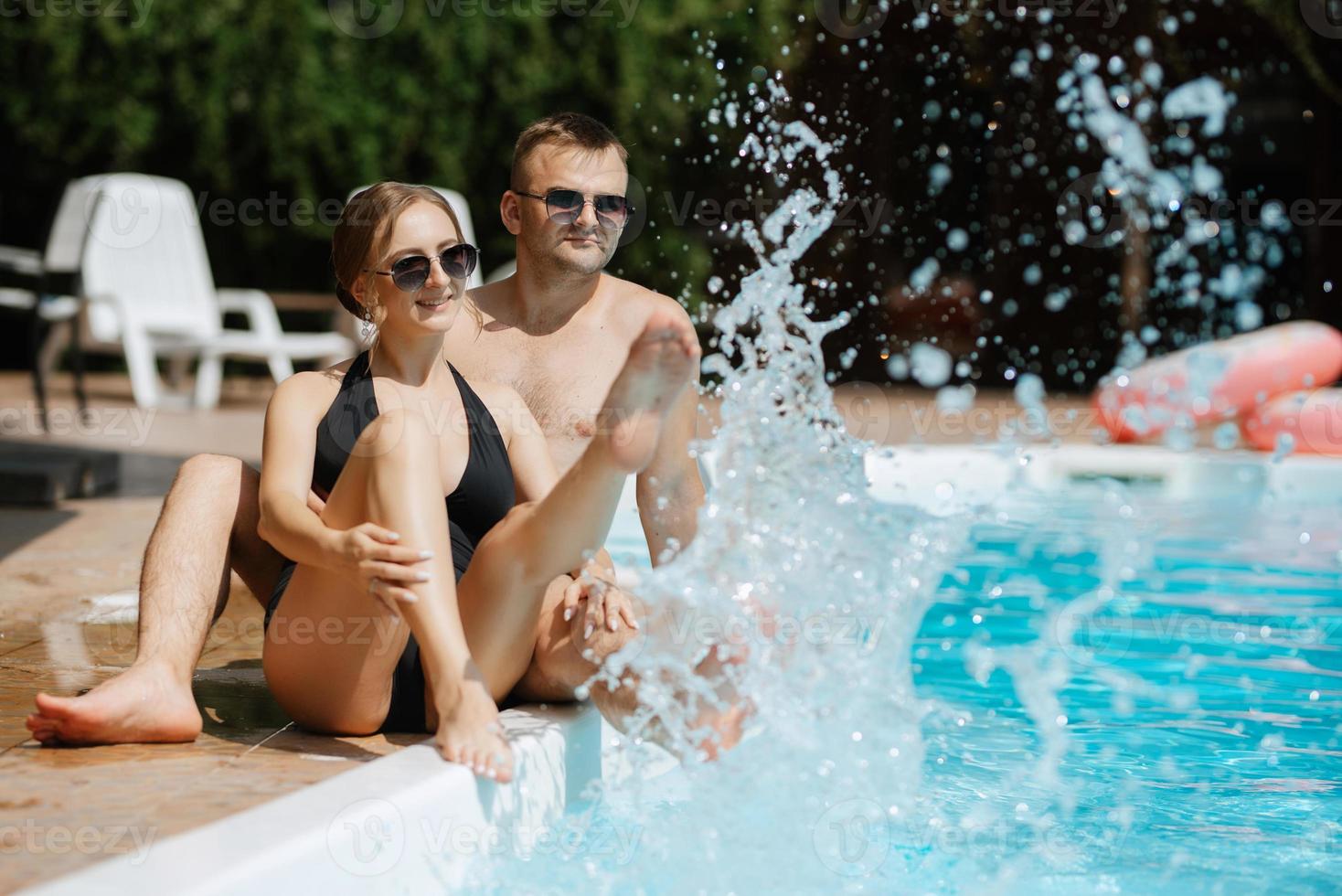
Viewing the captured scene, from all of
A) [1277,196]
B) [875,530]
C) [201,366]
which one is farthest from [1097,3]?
[875,530]

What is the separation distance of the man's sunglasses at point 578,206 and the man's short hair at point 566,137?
0.28ft

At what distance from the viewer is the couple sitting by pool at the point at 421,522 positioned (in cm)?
221

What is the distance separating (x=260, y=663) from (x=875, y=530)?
52.2 inches

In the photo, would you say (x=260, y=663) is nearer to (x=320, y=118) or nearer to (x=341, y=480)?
(x=341, y=480)

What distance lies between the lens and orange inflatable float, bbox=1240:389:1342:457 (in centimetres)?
719

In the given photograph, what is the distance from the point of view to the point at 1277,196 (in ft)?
41.0

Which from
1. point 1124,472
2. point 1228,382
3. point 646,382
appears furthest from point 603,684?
point 1228,382

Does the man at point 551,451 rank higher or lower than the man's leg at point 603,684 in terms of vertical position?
higher

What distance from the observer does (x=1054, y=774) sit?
310 centimetres

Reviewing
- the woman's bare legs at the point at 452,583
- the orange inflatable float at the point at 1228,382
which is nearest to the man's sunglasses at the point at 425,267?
the woman's bare legs at the point at 452,583

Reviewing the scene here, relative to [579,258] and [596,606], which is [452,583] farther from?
[579,258]

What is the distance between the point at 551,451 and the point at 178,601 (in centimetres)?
85

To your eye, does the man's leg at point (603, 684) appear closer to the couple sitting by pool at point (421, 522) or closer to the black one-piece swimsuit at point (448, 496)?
the couple sitting by pool at point (421, 522)

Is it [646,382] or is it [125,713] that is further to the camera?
[125,713]
